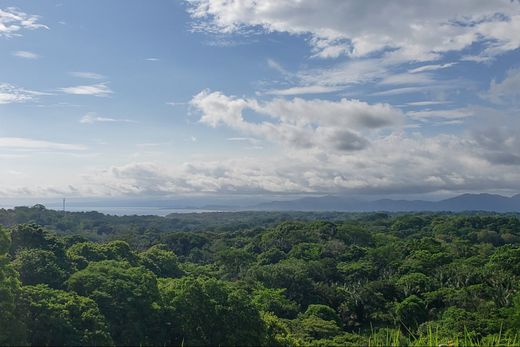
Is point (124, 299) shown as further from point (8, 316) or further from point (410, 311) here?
point (410, 311)

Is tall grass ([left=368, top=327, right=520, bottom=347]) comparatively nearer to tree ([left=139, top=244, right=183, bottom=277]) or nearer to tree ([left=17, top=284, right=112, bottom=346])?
tree ([left=17, top=284, right=112, bottom=346])

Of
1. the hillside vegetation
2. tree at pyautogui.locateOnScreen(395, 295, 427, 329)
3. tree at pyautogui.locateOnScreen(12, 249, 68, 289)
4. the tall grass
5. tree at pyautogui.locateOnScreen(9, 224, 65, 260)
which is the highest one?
the tall grass

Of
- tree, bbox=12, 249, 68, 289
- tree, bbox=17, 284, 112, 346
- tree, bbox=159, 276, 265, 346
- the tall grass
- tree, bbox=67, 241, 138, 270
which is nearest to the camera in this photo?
the tall grass

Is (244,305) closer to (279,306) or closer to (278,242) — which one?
(279,306)

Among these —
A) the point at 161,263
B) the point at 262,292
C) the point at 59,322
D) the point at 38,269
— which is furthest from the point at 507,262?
the point at 59,322

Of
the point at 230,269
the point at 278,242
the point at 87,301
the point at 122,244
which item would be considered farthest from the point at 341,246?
the point at 87,301

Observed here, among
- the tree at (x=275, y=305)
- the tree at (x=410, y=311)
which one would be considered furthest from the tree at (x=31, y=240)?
the tree at (x=410, y=311)

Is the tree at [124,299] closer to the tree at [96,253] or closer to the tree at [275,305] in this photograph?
the tree at [96,253]

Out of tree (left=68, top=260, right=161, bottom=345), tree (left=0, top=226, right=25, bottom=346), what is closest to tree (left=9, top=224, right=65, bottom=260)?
tree (left=68, top=260, right=161, bottom=345)
